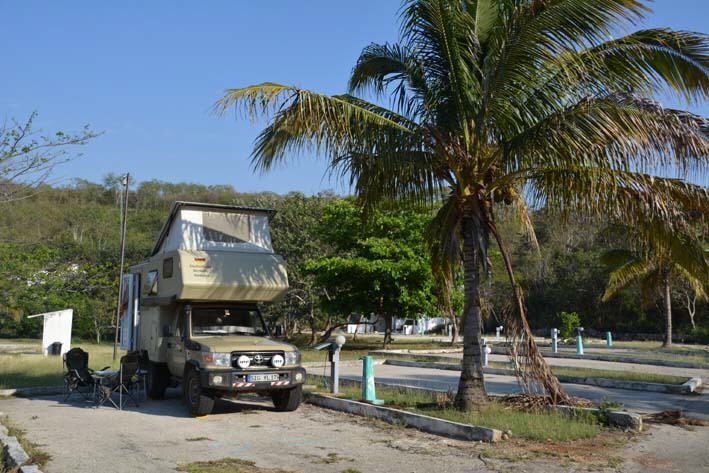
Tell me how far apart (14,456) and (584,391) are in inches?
476

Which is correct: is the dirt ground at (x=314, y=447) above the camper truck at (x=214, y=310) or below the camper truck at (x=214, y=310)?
below

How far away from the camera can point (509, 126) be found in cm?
1130

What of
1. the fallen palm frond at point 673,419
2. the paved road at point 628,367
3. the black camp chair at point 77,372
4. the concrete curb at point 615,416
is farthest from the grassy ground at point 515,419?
the paved road at point 628,367

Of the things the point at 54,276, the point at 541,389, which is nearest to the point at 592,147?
the point at 541,389

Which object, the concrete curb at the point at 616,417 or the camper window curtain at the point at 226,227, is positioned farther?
the camper window curtain at the point at 226,227

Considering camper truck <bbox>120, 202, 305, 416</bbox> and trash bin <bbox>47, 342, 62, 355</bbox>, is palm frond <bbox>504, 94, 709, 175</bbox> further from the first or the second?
trash bin <bbox>47, 342, 62, 355</bbox>

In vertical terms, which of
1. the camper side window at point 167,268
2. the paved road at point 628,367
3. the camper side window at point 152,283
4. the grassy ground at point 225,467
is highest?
the camper side window at point 167,268

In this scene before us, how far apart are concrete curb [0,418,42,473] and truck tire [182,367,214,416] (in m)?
3.25

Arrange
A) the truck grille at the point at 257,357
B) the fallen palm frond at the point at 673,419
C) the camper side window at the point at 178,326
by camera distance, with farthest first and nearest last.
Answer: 1. the camper side window at the point at 178,326
2. the truck grille at the point at 257,357
3. the fallen palm frond at the point at 673,419

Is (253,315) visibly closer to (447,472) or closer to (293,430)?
(293,430)

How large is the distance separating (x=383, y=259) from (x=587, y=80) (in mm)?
17582

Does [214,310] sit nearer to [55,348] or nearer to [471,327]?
[471,327]

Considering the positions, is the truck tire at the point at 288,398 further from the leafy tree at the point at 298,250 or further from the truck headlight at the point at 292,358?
the leafy tree at the point at 298,250

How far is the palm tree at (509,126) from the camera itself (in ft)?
32.2
